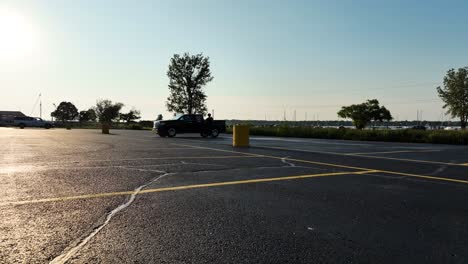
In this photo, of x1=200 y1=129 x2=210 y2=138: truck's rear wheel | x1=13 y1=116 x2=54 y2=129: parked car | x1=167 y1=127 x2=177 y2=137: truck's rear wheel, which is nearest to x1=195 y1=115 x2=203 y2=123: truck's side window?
x1=200 y1=129 x2=210 y2=138: truck's rear wheel

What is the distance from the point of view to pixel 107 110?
10294cm

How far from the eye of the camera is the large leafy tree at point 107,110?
103m

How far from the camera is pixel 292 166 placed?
11117 mm

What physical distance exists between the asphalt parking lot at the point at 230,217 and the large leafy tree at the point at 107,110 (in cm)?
9723

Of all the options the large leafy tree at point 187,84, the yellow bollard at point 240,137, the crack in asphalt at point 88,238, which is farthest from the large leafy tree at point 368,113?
the crack in asphalt at point 88,238

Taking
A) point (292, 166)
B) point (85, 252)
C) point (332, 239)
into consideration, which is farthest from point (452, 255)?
point (292, 166)

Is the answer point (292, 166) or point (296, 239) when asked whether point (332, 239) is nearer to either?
point (296, 239)

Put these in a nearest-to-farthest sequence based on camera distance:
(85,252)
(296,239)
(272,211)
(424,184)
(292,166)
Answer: (85,252) < (296,239) < (272,211) < (424,184) < (292,166)

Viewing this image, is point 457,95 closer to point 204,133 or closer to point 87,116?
point 204,133

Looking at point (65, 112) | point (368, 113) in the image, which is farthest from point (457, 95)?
point (65, 112)

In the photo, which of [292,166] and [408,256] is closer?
[408,256]

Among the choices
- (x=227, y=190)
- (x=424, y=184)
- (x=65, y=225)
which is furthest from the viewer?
(x=424, y=184)

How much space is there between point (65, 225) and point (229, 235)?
78.0 inches

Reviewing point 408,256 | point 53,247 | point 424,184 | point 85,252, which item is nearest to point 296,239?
point 408,256
